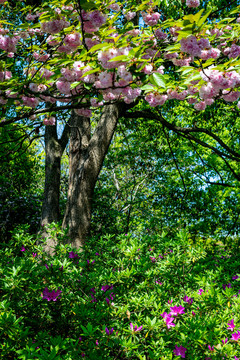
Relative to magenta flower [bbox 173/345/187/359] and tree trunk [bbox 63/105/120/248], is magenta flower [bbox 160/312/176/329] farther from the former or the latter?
tree trunk [bbox 63/105/120/248]

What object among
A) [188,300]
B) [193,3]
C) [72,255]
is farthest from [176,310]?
[193,3]

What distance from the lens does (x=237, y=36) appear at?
264cm

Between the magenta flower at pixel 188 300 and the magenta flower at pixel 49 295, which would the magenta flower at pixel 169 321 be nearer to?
the magenta flower at pixel 188 300

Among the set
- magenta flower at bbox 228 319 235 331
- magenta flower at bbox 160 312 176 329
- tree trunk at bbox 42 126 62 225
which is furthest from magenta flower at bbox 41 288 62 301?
tree trunk at bbox 42 126 62 225

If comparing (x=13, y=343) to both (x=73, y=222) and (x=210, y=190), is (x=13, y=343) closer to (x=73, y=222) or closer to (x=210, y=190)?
(x=73, y=222)

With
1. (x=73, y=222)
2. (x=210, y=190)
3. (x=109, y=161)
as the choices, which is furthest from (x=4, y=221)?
(x=210, y=190)

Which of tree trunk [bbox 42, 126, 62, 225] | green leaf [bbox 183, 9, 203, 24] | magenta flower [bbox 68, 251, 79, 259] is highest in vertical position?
tree trunk [bbox 42, 126, 62, 225]

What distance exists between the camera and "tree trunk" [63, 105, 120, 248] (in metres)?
4.42

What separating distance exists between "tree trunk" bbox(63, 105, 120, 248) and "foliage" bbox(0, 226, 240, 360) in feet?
4.99

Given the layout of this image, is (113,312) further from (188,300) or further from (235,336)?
A: (235,336)

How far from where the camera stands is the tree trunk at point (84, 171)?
4422 millimetres

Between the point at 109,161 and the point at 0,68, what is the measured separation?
19.2 feet

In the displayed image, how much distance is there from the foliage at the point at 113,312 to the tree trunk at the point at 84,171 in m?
1.52

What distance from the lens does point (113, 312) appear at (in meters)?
2.04
